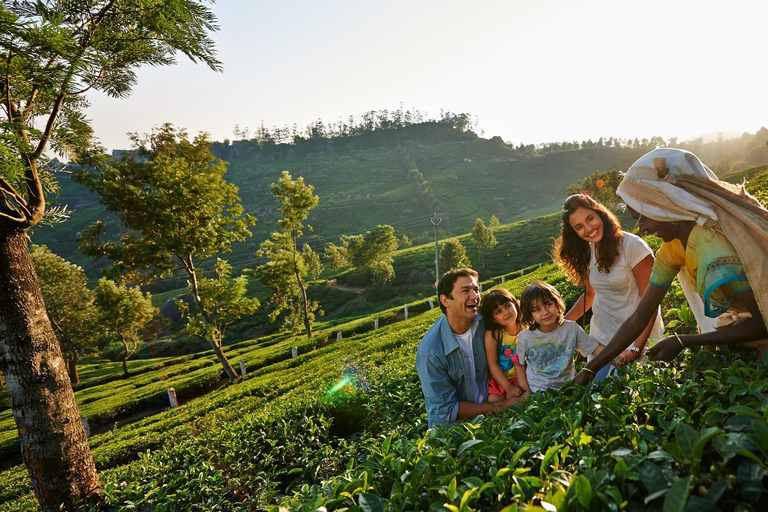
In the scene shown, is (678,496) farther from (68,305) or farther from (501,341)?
(68,305)

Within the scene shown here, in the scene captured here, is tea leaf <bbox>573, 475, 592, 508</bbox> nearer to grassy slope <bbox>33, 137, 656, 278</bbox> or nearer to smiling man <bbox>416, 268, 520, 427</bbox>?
smiling man <bbox>416, 268, 520, 427</bbox>

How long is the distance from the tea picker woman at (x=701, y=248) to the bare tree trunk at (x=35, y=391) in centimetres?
507

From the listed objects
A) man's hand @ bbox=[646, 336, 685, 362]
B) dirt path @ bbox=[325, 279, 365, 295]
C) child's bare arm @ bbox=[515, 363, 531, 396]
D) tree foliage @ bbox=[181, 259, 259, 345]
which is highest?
man's hand @ bbox=[646, 336, 685, 362]

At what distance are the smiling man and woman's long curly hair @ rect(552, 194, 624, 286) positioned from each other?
2.91 ft

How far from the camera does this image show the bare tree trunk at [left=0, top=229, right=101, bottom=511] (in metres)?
3.79

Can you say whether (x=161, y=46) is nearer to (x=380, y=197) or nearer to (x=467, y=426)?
(x=467, y=426)

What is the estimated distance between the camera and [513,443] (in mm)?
1628

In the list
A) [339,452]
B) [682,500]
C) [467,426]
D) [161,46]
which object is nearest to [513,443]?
[467,426]

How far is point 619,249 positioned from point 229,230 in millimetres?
14130

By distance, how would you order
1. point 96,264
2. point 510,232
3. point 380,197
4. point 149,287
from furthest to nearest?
point 380,197
point 96,264
point 149,287
point 510,232

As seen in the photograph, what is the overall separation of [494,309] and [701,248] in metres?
1.68

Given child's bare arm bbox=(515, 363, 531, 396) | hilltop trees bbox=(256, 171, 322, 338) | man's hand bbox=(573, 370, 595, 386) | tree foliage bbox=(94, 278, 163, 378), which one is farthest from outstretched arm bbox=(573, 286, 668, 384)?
tree foliage bbox=(94, 278, 163, 378)

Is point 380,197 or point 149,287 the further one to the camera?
point 380,197

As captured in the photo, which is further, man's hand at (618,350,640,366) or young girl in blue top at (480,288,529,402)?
young girl in blue top at (480,288,529,402)
